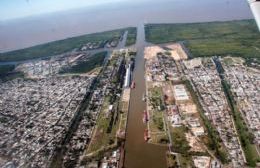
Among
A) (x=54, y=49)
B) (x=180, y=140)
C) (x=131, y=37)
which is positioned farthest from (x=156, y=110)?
(x=54, y=49)

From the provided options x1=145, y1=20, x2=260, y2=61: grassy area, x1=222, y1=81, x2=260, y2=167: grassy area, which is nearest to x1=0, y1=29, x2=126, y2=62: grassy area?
x1=145, y1=20, x2=260, y2=61: grassy area

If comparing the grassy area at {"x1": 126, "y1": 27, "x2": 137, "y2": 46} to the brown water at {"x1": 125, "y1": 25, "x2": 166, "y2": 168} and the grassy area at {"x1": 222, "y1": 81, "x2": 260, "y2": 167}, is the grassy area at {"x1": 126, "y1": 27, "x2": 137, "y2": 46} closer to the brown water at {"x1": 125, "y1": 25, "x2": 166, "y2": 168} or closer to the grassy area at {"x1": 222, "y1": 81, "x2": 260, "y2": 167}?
the brown water at {"x1": 125, "y1": 25, "x2": 166, "y2": 168}

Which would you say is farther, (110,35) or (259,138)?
(110,35)

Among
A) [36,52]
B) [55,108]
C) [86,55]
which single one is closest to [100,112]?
[55,108]

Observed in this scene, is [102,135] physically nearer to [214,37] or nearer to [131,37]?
[214,37]

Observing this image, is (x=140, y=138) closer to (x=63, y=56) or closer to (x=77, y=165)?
(x=77, y=165)

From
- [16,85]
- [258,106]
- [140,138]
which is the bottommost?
[140,138]
